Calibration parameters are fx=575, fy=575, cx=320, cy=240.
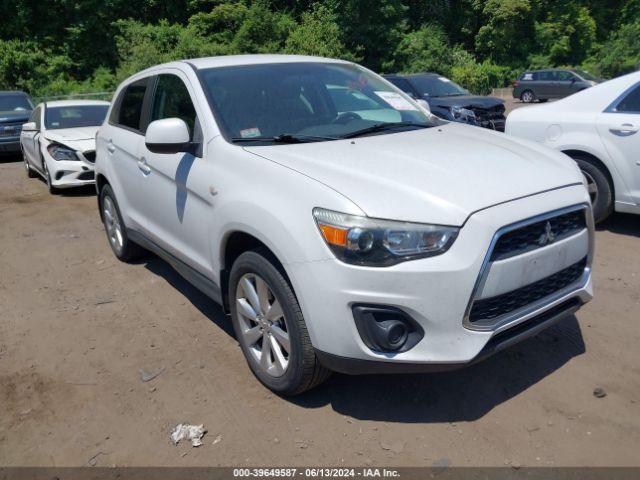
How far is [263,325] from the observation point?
10.2 feet

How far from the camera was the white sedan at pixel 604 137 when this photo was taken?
209 inches

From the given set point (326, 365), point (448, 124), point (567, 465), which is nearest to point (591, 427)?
point (567, 465)

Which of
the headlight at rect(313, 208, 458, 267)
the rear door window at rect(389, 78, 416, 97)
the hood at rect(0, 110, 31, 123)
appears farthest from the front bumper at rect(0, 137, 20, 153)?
the headlight at rect(313, 208, 458, 267)

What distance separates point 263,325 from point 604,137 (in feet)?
13.4

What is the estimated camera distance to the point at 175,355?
12.1ft

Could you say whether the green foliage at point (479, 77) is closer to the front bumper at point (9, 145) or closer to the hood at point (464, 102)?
the hood at point (464, 102)

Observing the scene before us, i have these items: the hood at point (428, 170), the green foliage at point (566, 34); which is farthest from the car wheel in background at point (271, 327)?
Result: the green foliage at point (566, 34)

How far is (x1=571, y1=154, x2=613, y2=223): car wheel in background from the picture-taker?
5488 millimetres

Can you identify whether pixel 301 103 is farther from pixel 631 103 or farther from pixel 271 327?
pixel 631 103

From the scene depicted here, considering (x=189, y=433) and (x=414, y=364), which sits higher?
(x=414, y=364)

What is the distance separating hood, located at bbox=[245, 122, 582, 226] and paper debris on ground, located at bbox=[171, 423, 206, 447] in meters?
1.41

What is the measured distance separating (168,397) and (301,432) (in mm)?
847

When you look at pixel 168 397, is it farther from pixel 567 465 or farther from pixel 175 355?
pixel 567 465

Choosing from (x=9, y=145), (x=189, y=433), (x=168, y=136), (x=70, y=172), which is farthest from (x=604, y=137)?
(x=9, y=145)
